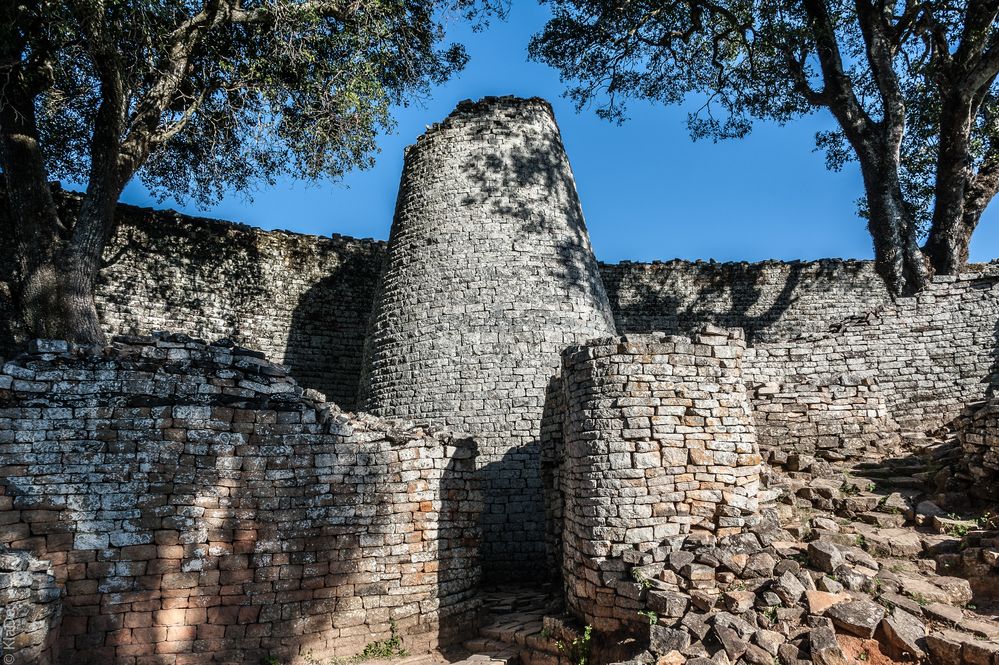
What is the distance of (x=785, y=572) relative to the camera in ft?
16.3

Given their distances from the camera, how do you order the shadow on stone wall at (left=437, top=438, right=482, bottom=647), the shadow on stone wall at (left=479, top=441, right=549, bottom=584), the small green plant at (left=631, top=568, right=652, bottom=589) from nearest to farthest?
the small green plant at (left=631, top=568, right=652, bottom=589), the shadow on stone wall at (left=437, top=438, right=482, bottom=647), the shadow on stone wall at (left=479, top=441, right=549, bottom=584)

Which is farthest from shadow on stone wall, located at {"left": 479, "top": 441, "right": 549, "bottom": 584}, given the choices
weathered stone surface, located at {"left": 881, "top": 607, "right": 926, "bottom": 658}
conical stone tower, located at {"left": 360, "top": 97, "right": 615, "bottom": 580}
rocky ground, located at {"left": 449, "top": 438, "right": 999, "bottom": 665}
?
weathered stone surface, located at {"left": 881, "top": 607, "right": 926, "bottom": 658}

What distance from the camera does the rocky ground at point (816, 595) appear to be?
4.43m

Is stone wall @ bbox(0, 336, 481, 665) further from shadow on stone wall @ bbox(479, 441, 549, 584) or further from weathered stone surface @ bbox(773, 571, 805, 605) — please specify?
weathered stone surface @ bbox(773, 571, 805, 605)

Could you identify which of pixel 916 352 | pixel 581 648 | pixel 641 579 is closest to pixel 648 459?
pixel 641 579

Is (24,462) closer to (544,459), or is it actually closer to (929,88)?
(544,459)

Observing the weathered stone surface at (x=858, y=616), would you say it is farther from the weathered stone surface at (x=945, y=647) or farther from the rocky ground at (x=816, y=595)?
the weathered stone surface at (x=945, y=647)

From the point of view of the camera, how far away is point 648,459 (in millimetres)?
5660

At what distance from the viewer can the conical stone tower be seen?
8.38 m

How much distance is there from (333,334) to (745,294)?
9.80m

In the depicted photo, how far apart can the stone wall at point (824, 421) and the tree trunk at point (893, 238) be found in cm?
322

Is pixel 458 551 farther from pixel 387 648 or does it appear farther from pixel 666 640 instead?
pixel 666 640

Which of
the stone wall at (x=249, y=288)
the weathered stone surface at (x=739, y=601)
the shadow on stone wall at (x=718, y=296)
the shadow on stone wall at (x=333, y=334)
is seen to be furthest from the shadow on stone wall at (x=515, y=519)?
the shadow on stone wall at (x=718, y=296)

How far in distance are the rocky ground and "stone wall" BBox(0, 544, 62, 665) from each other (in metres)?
3.60
